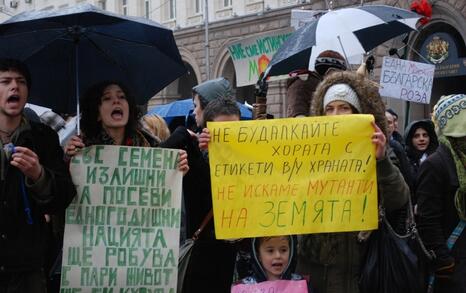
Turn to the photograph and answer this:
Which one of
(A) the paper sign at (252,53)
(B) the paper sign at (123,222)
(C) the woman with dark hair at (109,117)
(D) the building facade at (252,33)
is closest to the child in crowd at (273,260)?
(B) the paper sign at (123,222)

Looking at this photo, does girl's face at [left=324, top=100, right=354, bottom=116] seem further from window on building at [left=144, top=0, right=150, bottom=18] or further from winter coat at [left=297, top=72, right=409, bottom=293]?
window on building at [left=144, top=0, right=150, bottom=18]

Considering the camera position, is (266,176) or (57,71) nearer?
(266,176)

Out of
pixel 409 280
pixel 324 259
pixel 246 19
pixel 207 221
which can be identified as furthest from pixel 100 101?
pixel 246 19

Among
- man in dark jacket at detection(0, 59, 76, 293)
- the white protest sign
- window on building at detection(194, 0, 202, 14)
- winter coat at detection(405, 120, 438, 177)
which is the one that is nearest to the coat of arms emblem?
the white protest sign

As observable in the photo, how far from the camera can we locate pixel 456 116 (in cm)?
425

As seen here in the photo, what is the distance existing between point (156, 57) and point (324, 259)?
5.20ft

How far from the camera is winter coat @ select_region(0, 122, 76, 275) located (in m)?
3.52

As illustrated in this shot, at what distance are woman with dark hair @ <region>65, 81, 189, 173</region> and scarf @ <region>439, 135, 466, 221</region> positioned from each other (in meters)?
1.52

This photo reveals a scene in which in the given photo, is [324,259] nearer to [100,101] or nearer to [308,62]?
[100,101]

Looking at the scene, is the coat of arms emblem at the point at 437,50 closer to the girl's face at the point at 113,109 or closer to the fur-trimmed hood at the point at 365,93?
the fur-trimmed hood at the point at 365,93

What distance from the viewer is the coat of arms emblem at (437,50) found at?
1808 cm

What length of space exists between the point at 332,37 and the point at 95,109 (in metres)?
2.26

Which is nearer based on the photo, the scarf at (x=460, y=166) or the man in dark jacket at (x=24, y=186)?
the man in dark jacket at (x=24, y=186)

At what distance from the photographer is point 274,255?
4.13 metres
